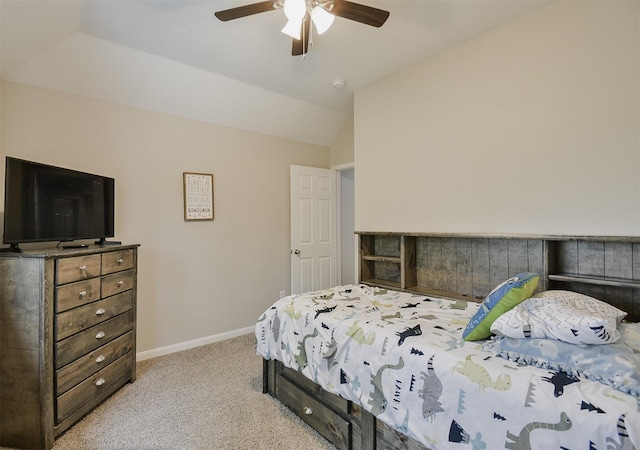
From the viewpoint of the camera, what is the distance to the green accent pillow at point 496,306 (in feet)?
4.65

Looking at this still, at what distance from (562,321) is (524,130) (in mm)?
1436

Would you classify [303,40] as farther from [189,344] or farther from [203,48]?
[189,344]

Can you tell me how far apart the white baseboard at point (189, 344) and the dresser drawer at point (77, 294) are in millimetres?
1087

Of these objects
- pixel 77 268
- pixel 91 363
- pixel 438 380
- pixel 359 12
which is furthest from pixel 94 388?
pixel 359 12

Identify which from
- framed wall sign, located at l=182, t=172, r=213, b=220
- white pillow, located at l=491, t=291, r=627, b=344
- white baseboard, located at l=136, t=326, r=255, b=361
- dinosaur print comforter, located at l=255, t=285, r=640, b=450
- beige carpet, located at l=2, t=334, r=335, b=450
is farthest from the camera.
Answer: framed wall sign, located at l=182, t=172, r=213, b=220

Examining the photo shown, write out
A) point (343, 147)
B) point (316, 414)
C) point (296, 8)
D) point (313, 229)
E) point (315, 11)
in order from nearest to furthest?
point (296, 8) < point (315, 11) < point (316, 414) < point (313, 229) < point (343, 147)

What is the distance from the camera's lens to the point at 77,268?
→ 1.91m

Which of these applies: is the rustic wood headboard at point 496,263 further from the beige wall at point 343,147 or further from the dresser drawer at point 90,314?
the dresser drawer at point 90,314

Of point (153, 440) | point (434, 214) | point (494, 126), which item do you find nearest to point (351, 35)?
point (494, 126)

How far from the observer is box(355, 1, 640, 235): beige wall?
1758 mm

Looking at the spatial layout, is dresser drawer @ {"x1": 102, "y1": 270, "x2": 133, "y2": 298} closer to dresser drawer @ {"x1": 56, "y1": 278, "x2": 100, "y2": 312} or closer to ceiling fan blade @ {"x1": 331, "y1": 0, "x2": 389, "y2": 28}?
dresser drawer @ {"x1": 56, "y1": 278, "x2": 100, "y2": 312}

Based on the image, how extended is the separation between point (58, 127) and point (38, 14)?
2.81 feet

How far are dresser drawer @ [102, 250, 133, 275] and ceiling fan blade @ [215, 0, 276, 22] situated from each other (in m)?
1.73

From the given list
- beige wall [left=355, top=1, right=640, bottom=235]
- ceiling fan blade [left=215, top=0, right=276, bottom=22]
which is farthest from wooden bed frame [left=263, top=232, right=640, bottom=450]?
ceiling fan blade [left=215, top=0, right=276, bottom=22]
